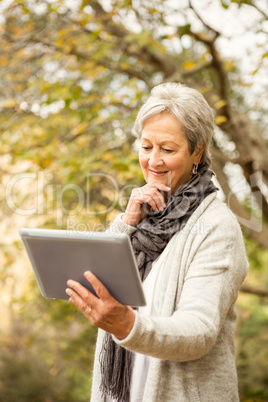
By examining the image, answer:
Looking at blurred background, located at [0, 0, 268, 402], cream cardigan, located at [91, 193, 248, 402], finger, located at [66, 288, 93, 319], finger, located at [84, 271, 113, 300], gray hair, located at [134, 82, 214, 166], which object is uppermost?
gray hair, located at [134, 82, 214, 166]

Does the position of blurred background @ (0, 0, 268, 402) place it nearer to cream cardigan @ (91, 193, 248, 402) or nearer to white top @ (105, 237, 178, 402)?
white top @ (105, 237, 178, 402)

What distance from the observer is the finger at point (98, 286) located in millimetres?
1223

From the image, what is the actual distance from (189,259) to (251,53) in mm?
3735

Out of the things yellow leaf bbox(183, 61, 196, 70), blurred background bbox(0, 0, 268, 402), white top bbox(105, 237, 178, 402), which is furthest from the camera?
yellow leaf bbox(183, 61, 196, 70)

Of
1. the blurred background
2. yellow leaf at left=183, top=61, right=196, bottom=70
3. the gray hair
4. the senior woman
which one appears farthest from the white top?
yellow leaf at left=183, top=61, right=196, bottom=70

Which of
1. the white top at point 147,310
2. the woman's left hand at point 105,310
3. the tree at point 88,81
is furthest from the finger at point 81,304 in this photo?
the tree at point 88,81

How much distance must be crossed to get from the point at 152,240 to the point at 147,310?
0.83 feet

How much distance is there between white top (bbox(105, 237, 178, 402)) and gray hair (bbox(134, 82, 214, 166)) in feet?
1.26

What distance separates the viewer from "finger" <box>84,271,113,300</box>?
1.22m

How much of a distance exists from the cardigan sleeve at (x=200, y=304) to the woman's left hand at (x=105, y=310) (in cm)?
2

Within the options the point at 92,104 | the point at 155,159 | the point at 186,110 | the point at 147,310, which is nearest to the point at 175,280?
the point at 147,310

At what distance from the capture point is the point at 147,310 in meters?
1.52

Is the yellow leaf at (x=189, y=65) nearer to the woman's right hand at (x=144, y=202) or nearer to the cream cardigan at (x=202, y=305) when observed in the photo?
the woman's right hand at (x=144, y=202)

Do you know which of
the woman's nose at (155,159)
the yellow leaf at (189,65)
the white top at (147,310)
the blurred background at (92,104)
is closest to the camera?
the white top at (147,310)
